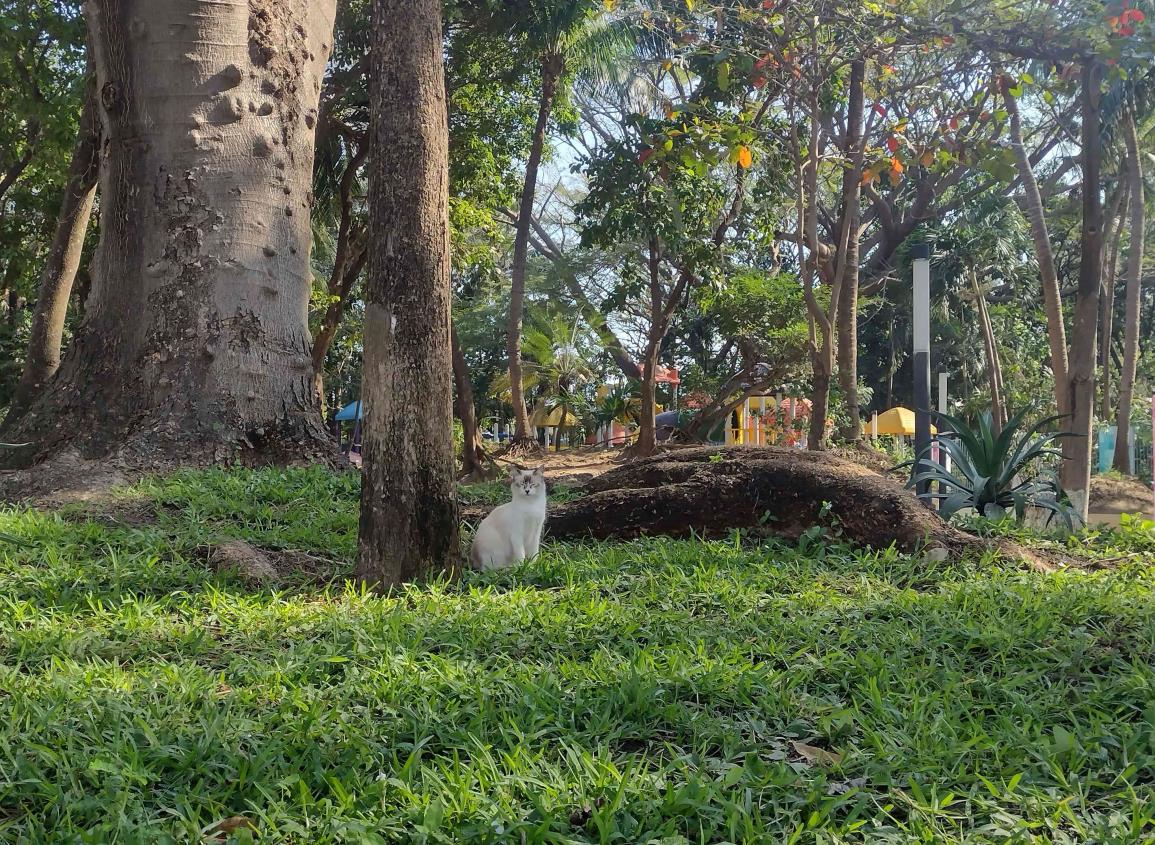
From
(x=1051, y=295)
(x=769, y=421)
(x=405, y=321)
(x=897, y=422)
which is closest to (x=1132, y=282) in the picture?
(x=769, y=421)

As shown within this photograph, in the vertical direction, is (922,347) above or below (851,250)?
below

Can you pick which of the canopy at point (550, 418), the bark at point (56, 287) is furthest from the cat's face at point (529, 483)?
the canopy at point (550, 418)

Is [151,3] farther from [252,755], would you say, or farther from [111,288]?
[252,755]

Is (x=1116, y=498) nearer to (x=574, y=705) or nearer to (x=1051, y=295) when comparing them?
(x=1051, y=295)

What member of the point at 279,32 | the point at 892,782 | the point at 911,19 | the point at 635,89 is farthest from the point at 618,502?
the point at 635,89

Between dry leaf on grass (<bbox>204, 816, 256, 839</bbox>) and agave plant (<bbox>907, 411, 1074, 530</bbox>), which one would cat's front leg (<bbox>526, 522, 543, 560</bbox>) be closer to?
agave plant (<bbox>907, 411, 1074, 530</bbox>)

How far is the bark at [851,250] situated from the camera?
9.73 meters

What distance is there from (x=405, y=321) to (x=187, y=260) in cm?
313

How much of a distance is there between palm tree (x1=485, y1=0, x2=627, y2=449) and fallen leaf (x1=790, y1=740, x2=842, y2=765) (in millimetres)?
11192

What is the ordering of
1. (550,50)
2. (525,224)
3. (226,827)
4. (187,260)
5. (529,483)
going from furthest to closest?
1. (525,224)
2. (550,50)
3. (187,260)
4. (529,483)
5. (226,827)

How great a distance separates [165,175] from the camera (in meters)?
6.29

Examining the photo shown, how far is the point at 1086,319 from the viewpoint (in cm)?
738

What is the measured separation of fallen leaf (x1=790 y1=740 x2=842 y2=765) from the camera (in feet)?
7.78

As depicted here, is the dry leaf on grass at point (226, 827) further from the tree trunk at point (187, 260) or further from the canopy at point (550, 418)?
the canopy at point (550, 418)
